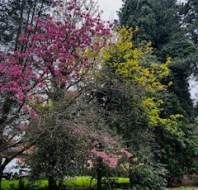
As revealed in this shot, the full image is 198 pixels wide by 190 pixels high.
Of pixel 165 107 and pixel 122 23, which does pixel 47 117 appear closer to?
pixel 165 107

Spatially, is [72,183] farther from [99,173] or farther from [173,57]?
[173,57]

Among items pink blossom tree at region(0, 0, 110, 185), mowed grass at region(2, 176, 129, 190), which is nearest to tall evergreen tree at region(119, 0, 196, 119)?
mowed grass at region(2, 176, 129, 190)

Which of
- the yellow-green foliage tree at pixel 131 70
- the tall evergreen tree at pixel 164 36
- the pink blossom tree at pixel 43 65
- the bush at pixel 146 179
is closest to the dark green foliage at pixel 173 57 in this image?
the tall evergreen tree at pixel 164 36

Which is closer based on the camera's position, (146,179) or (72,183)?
(146,179)

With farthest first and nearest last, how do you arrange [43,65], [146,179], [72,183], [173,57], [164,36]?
1. [164,36]
2. [173,57]
3. [72,183]
4. [146,179]
5. [43,65]

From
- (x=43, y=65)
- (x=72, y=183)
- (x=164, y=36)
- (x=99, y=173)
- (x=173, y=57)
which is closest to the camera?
(x=43, y=65)

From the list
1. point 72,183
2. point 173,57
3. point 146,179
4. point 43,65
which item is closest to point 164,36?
point 173,57

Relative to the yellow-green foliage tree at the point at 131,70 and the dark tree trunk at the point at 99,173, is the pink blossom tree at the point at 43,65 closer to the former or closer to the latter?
the yellow-green foliage tree at the point at 131,70

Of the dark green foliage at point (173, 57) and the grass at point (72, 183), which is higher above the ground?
the dark green foliage at point (173, 57)

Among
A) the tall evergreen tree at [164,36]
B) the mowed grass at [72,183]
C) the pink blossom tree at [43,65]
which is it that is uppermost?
the tall evergreen tree at [164,36]

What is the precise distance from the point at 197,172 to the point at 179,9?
11412 mm

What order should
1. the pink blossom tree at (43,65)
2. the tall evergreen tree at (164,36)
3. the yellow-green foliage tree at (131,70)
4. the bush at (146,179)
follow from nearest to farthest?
the pink blossom tree at (43,65), the yellow-green foliage tree at (131,70), the bush at (146,179), the tall evergreen tree at (164,36)

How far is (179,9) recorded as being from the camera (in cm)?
2995

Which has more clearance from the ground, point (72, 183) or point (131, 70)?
point (131, 70)
